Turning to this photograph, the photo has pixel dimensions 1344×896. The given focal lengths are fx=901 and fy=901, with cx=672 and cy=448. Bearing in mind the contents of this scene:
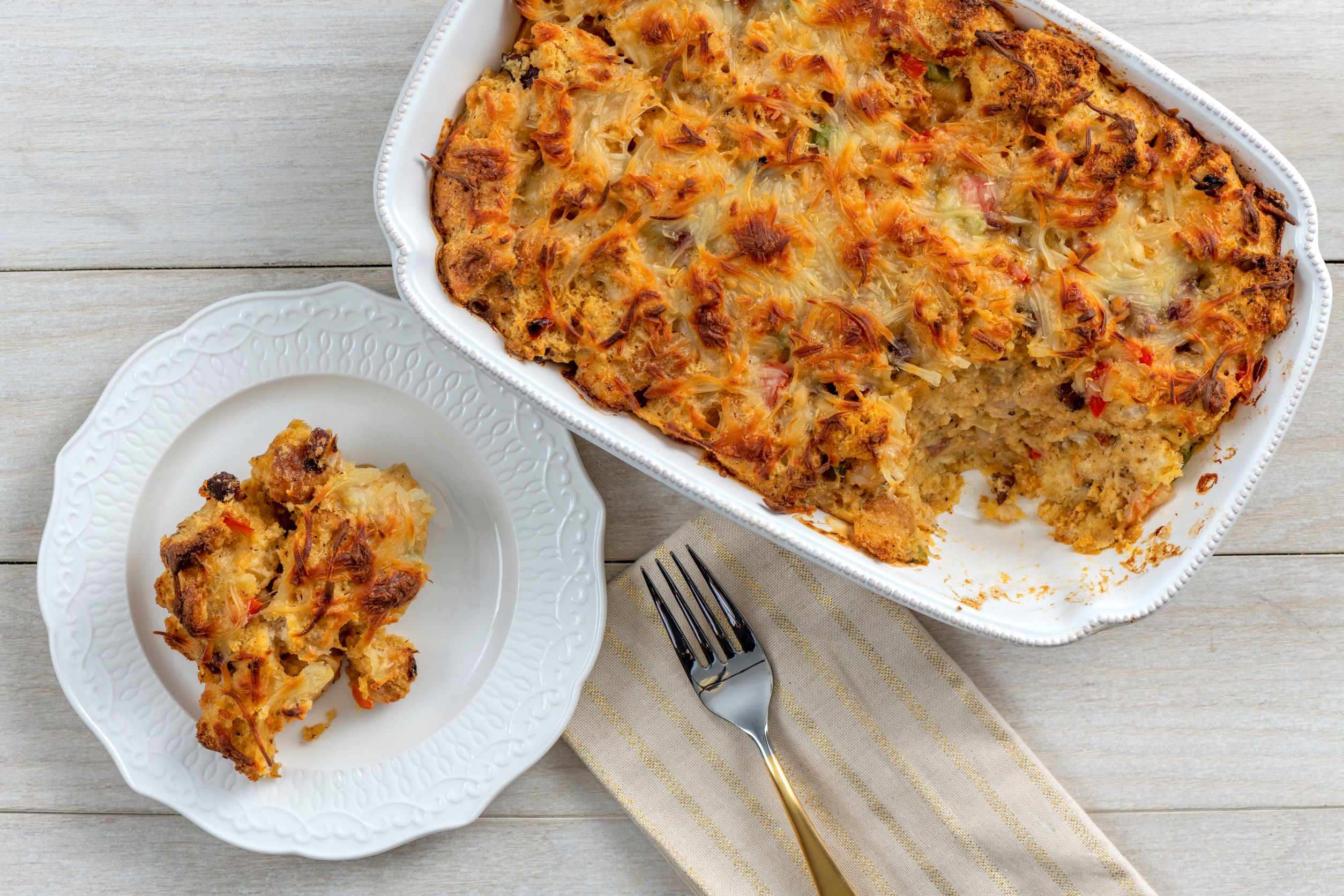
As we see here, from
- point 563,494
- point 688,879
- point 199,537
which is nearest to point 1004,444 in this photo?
point 563,494

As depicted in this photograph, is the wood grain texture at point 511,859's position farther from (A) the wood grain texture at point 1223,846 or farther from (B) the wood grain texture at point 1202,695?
(B) the wood grain texture at point 1202,695

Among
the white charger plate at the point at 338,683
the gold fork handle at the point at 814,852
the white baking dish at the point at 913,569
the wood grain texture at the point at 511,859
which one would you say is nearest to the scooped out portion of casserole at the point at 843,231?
the white baking dish at the point at 913,569

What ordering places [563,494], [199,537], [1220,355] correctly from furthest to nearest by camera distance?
1. [563,494]
2. [199,537]
3. [1220,355]

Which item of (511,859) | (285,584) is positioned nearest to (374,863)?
(511,859)

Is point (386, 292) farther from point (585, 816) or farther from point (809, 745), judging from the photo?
point (809, 745)

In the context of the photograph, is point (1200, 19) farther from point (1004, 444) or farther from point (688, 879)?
point (688, 879)
